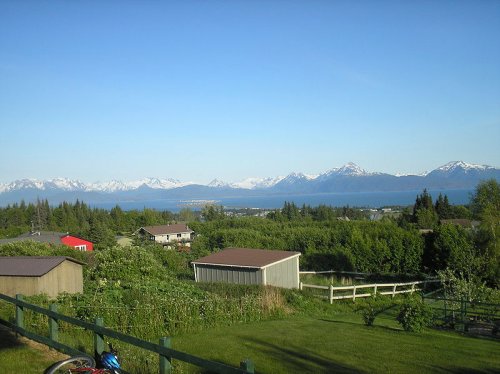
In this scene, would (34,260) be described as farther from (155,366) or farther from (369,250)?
(369,250)

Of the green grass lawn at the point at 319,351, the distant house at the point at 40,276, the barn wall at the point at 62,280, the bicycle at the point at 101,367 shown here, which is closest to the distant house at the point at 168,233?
the barn wall at the point at 62,280

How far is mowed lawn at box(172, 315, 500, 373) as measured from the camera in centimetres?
1052

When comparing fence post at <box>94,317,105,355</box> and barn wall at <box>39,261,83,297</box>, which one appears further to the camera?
barn wall at <box>39,261,83,297</box>

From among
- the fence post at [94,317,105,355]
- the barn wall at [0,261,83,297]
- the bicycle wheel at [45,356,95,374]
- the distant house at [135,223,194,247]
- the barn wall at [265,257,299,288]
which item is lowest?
the distant house at [135,223,194,247]

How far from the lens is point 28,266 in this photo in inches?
811

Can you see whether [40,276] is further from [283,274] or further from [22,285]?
[283,274]

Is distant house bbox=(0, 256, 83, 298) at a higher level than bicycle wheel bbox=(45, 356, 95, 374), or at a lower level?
lower

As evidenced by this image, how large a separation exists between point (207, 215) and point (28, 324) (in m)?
107

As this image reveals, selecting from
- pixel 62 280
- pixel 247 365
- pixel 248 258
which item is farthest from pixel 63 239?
pixel 247 365

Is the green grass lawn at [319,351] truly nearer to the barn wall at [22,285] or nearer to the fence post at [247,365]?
the fence post at [247,365]

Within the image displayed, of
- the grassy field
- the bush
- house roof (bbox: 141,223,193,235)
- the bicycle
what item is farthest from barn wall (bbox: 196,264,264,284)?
house roof (bbox: 141,223,193,235)

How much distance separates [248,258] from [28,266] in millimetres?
13060

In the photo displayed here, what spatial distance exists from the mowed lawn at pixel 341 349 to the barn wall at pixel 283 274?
38.8 feet

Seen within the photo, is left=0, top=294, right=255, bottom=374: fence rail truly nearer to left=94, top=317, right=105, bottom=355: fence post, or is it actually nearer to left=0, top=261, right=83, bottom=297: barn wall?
left=94, top=317, right=105, bottom=355: fence post
